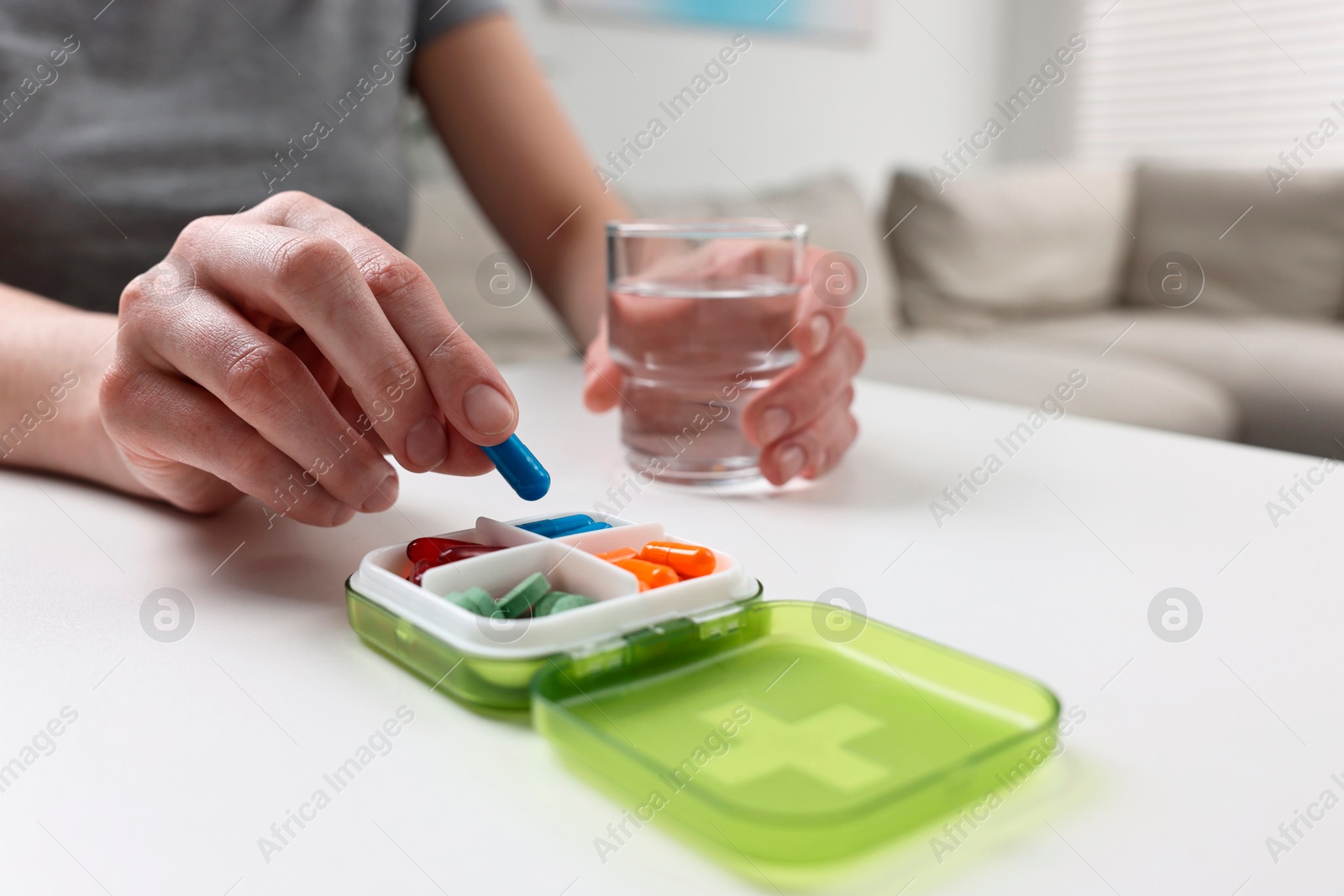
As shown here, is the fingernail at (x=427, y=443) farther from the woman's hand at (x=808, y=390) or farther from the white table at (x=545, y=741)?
the woman's hand at (x=808, y=390)

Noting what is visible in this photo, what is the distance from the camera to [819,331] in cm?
69

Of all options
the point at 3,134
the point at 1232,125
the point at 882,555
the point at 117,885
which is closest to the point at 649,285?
the point at 882,555

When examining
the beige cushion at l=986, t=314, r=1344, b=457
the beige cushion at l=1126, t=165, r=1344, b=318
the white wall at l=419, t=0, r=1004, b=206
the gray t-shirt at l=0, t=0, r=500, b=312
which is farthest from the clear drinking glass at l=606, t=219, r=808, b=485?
the beige cushion at l=1126, t=165, r=1344, b=318

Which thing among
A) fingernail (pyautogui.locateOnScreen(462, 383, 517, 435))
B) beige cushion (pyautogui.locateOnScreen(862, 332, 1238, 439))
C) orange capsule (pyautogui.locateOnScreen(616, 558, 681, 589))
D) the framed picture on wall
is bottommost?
beige cushion (pyautogui.locateOnScreen(862, 332, 1238, 439))

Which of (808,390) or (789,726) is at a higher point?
(789,726)

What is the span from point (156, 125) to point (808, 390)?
25.7 inches

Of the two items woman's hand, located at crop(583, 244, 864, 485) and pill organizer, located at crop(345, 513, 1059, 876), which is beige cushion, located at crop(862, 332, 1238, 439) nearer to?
woman's hand, located at crop(583, 244, 864, 485)

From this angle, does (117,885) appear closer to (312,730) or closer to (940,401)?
(312,730)

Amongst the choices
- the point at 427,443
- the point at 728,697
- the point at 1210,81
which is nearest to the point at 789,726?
the point at 728,697

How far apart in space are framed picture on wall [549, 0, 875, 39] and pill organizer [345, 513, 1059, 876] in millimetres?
2324

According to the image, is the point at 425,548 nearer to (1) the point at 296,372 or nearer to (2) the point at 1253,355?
(1) the point at 296,372

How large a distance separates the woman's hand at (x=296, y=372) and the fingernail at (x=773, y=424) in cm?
21

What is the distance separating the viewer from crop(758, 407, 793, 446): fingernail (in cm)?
65

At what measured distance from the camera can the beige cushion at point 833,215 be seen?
2211 millimetres
